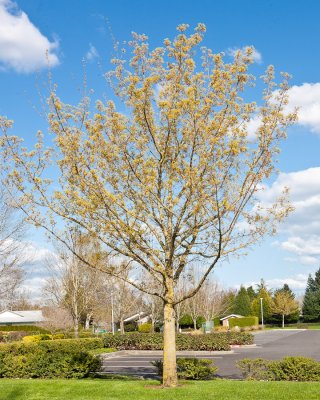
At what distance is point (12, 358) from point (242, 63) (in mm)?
11045

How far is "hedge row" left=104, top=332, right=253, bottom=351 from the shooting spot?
2702 centimetres

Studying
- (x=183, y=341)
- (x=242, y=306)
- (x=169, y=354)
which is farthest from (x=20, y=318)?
(x=169, y=354)

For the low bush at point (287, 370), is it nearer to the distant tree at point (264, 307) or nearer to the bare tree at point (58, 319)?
the bare tree at point (58, 319)

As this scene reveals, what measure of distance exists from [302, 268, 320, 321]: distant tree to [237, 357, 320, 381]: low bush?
2464 inches

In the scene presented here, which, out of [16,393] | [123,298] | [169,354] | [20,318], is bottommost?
[16,393]

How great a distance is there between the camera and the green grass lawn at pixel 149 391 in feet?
31.6

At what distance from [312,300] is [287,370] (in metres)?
63.7

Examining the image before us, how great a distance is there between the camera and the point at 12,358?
15031 mm

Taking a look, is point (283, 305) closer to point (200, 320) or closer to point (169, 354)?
point (200, 320)

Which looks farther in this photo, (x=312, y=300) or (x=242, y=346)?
(x=312, y=300)

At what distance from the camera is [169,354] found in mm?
11383

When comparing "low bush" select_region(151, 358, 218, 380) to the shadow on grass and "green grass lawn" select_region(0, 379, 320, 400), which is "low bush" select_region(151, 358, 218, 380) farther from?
the shadow on grass

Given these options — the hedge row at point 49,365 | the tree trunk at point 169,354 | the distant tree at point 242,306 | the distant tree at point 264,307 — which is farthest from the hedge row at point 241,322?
the tree trunk at point 169,354

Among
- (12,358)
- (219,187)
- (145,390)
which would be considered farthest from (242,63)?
(12,358)
